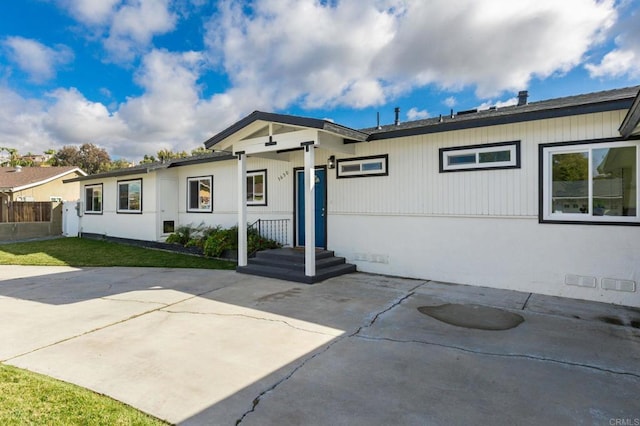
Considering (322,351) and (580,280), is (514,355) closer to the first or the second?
(322,351)

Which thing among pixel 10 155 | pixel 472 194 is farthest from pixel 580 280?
pixel 10 155

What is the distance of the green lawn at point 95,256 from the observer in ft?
30.8

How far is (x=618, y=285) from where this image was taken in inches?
214

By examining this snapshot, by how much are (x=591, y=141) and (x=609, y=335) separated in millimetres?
3209

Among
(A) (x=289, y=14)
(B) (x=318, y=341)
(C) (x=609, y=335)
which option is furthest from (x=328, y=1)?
(C) (x=609, y=335)

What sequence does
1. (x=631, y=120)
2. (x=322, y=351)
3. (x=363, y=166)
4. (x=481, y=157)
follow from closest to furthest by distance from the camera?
(x=322, y=351)
(x=631, y=120)
(x=481, y=157)
(x=363, y=166)

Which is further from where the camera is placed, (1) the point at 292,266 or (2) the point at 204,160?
(2) the point at 204,160

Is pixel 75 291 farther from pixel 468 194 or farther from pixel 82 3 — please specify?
pixel 468 194

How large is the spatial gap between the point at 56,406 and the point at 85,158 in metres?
49.5

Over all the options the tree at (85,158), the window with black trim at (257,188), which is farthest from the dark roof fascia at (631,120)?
the tree at (85,158)

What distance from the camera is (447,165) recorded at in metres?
6.98

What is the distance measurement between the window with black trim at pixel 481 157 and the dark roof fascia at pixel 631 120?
1.47 meters

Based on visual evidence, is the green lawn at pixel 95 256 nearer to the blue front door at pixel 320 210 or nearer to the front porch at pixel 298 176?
the front porch at pixel 298 176

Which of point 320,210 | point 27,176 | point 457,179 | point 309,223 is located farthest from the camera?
point 27,176
